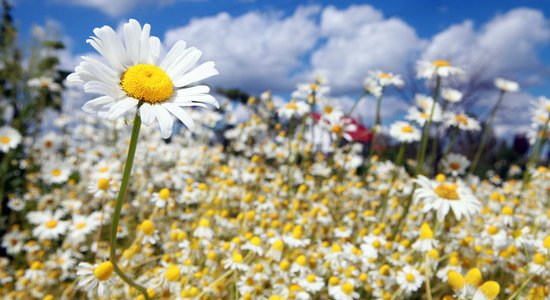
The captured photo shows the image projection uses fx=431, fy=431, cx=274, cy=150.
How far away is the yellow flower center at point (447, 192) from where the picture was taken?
2066 mm

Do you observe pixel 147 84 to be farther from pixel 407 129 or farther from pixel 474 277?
pixel 407 129

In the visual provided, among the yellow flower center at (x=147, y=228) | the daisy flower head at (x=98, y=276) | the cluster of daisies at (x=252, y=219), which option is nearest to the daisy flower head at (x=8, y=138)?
the cluster of daisies at (x=252, y=219)

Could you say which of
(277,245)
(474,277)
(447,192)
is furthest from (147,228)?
(447,192)

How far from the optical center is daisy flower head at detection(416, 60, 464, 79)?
288 centimetres

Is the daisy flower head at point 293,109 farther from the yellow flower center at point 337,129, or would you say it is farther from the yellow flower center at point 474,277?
the yellow flower center at point 474,277

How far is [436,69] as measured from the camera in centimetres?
296

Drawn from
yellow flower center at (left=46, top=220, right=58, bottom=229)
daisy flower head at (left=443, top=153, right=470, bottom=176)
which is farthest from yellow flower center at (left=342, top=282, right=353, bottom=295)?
yellow flower center at (left=46, top=220, right=58, bottom=229)

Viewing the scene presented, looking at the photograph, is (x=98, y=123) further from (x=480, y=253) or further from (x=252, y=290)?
(x=480, y=253)

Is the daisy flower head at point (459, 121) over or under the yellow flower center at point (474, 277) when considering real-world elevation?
over

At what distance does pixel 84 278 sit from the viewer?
122cm

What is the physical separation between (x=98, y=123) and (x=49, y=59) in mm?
2745

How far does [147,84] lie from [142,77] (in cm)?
3

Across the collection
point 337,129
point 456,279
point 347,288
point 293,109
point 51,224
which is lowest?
point 51,224

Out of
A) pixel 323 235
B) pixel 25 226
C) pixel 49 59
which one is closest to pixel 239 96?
pixel 49 59
